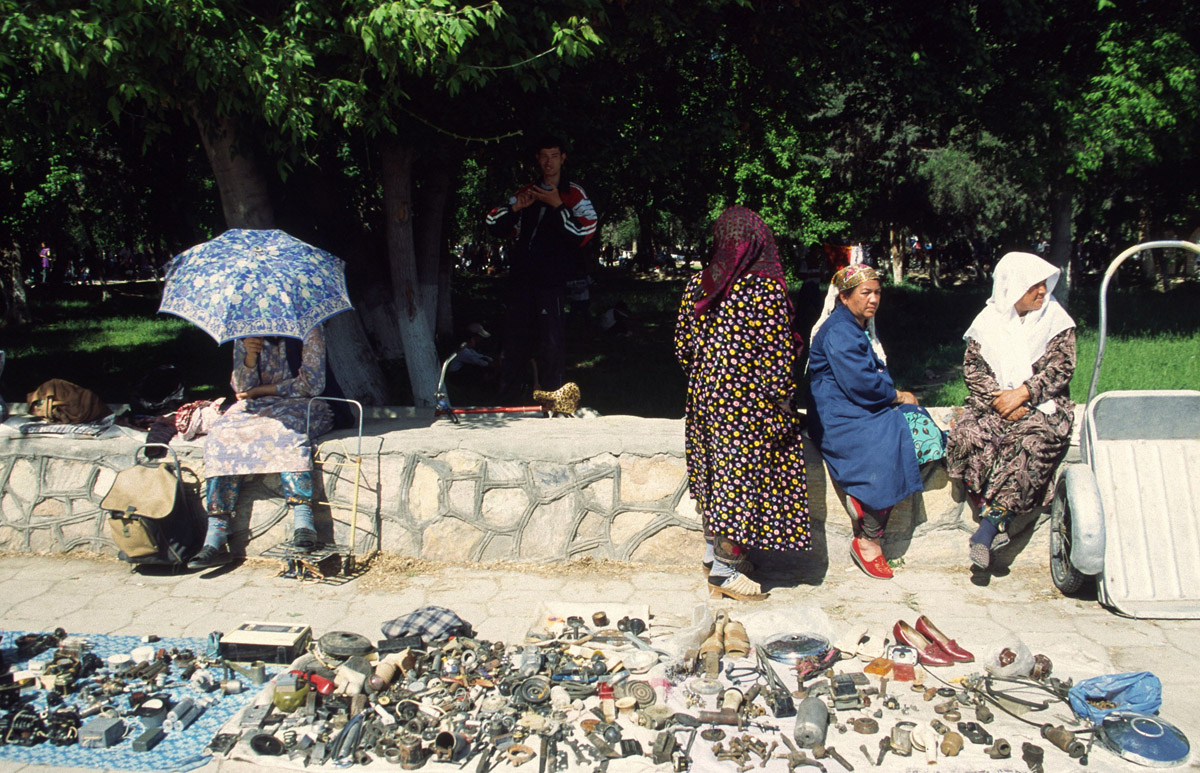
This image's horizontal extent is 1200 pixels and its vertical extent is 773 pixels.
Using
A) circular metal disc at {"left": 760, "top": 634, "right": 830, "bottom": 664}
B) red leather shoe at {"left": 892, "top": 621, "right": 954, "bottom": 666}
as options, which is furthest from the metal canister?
red leather shoe at {"left": 892, "top": 621, "right": 954, "bottom": 666}

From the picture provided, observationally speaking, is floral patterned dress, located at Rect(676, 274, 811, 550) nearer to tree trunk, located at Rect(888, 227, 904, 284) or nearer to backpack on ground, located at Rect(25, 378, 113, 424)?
backpack on ground, located at Rect(25, 378, 113, 424)

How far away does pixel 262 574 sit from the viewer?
16.7 feet

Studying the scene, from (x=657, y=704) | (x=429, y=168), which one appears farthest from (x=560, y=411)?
(x=429, y=168)

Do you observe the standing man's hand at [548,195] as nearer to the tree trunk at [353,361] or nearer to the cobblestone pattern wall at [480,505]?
the cobblestone pattern wall at [480,505]

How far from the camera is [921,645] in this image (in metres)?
4.02

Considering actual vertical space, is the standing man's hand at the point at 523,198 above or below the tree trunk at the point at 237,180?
below

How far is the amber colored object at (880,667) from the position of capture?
3.88m

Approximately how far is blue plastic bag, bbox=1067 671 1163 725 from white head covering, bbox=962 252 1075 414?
1521 mm

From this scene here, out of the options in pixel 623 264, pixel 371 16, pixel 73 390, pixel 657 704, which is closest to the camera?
pixel 657 704

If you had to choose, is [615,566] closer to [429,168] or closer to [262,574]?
[262,574]

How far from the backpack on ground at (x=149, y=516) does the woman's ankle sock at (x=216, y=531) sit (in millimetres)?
89

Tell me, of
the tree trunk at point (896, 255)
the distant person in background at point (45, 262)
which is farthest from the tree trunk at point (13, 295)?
the tree trunk at point (896, 255)

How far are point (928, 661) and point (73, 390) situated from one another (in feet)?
16.6

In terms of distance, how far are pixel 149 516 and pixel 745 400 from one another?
3186mm
